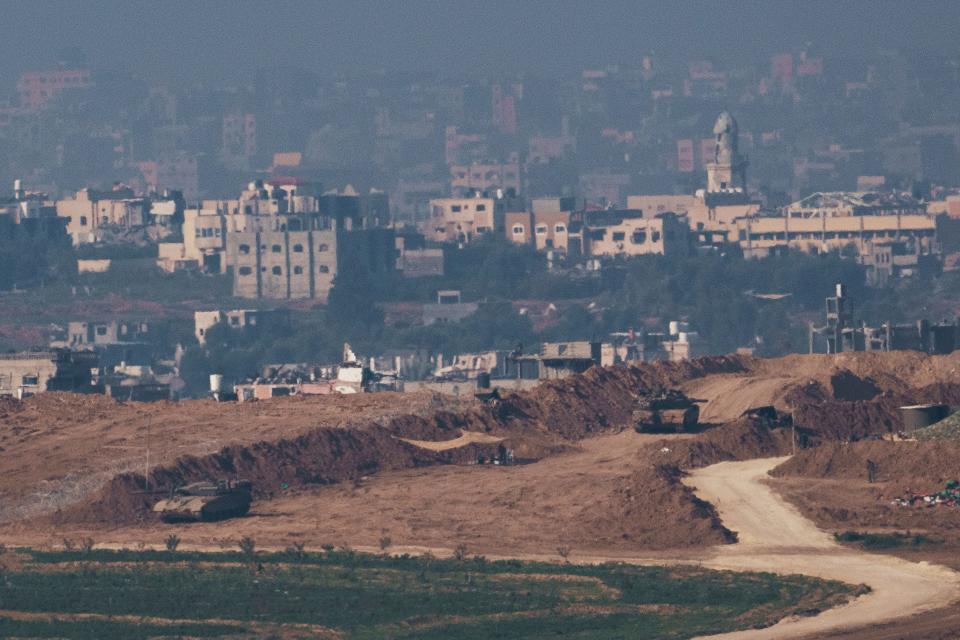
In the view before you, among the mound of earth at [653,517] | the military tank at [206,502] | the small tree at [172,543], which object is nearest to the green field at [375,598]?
the small tree at [172,543]

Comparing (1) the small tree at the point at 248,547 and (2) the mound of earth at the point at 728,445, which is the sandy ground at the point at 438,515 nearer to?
(2) the mound of earth at the point at 728,445

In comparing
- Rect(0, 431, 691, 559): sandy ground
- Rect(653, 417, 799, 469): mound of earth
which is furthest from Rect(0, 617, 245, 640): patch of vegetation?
Rect(653, 417, 799, 469): mound of earth

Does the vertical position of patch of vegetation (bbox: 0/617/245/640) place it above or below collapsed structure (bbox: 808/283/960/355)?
below

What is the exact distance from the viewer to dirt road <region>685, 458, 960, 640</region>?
59594 millimetres

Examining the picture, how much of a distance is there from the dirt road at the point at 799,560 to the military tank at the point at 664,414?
4.97m

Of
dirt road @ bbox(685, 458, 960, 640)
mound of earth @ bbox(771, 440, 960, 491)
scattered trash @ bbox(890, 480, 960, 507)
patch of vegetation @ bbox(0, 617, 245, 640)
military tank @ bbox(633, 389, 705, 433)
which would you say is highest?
military tank @ bbox(633, 389, 705, 433)

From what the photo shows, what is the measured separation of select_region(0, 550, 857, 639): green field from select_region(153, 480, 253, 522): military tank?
586cm

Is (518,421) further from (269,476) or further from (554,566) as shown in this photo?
(554,566)

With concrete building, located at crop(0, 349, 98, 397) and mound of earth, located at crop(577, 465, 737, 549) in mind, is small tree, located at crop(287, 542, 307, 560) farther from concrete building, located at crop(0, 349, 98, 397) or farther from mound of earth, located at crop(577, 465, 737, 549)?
concrete building, located at crop(0, 349, 98, 397)

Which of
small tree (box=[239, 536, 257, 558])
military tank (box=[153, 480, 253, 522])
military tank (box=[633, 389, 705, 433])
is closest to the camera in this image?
small tree (box=[239, 536, 257, 558])

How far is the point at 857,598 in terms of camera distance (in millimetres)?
61781

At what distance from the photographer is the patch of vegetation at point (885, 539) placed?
6881cm

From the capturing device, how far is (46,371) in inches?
5226

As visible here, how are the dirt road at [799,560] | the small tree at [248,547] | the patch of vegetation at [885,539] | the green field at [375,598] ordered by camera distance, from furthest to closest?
the small tree at [248,547] → the patch of vegetation at [885,539] → the green field at [375,598] → the dirt road at [799,560]
